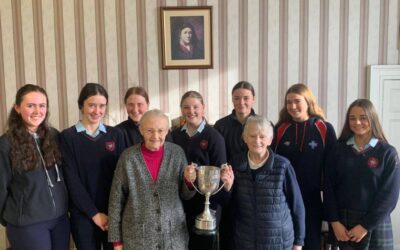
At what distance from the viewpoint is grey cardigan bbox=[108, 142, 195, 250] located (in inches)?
68.7

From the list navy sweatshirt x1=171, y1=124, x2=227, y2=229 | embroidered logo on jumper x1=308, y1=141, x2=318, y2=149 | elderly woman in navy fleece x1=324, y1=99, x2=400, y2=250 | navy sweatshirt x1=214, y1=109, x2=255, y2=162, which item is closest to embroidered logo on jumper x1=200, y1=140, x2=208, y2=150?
navy sweatshirt x1=171, y1=124, x2=227, y2=229

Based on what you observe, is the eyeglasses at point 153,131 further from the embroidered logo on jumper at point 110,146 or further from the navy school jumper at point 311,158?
the navy school jumper at point 311,158

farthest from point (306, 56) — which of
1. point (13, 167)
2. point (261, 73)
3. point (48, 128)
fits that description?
point (13, 167)

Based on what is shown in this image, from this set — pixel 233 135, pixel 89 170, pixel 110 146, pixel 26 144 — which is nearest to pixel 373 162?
pixel 233 135

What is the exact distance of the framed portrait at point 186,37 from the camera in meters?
3.21

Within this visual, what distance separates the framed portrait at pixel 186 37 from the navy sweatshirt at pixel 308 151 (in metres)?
1.36

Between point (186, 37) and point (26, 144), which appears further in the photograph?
point (186, 37)

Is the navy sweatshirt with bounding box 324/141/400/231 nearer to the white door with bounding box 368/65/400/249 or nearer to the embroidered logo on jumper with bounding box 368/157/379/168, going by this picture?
the embroidered logo on jumper with bounding box 368/157/379/168

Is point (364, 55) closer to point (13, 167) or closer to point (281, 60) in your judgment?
point (281, 60)

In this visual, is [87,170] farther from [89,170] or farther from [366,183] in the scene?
[366,183]

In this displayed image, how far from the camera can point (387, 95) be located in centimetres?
336

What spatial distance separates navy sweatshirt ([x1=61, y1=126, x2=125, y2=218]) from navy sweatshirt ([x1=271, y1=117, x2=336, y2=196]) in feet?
3.72

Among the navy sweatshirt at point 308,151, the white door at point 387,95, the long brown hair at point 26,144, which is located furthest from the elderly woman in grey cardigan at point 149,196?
the white door at point 387,95

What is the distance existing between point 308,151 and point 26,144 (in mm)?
1636
